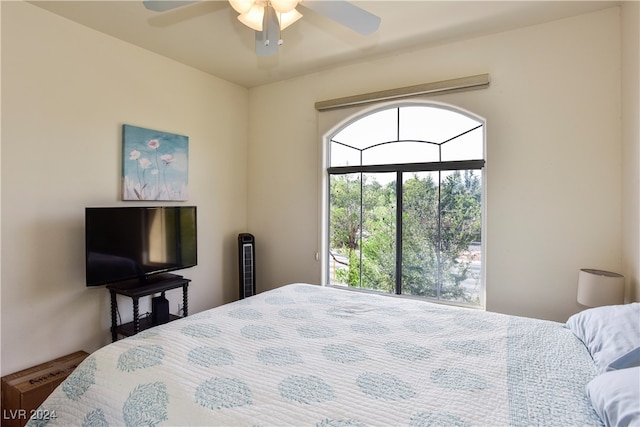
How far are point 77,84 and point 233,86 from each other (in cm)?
165

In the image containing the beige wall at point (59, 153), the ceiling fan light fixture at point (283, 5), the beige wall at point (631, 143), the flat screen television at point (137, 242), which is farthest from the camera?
the flat screen television at point (137, 242)

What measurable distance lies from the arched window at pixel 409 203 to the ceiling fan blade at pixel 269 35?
151 centimetres

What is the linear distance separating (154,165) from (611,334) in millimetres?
3392

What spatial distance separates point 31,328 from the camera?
7.71 feet

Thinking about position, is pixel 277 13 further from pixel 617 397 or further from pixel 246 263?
pixel 246 263

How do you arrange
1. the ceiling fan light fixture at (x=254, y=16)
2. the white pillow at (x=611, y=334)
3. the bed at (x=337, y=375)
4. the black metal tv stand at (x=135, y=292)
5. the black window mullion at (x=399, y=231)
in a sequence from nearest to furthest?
1. the bed at (x=337, y=375)
2. the white pillow at (x=611, y=334)
3. the ceiling fan light fixture at (x=254, y=16)
4. the black metal tv stand at (x=135, y=292)
5. the black window mullion at (x=399, y=231)

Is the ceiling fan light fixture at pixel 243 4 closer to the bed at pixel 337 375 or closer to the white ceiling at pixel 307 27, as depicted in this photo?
the white ceiling at pixel 307 27

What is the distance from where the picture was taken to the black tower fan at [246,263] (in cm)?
361

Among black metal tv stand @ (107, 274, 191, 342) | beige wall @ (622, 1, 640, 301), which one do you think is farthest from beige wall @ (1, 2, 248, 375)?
beige wall @ (622, 1, 640, 301)

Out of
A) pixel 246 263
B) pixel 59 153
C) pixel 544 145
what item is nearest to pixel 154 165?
pixel 59 153

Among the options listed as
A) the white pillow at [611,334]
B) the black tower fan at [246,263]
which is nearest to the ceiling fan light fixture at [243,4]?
the white pillow at [611,334]

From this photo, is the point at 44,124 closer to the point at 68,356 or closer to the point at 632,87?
the point at 68,356

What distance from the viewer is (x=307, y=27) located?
8.54 feet

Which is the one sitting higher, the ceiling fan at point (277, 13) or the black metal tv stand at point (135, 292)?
the ceiling fan at point (277, 13)
